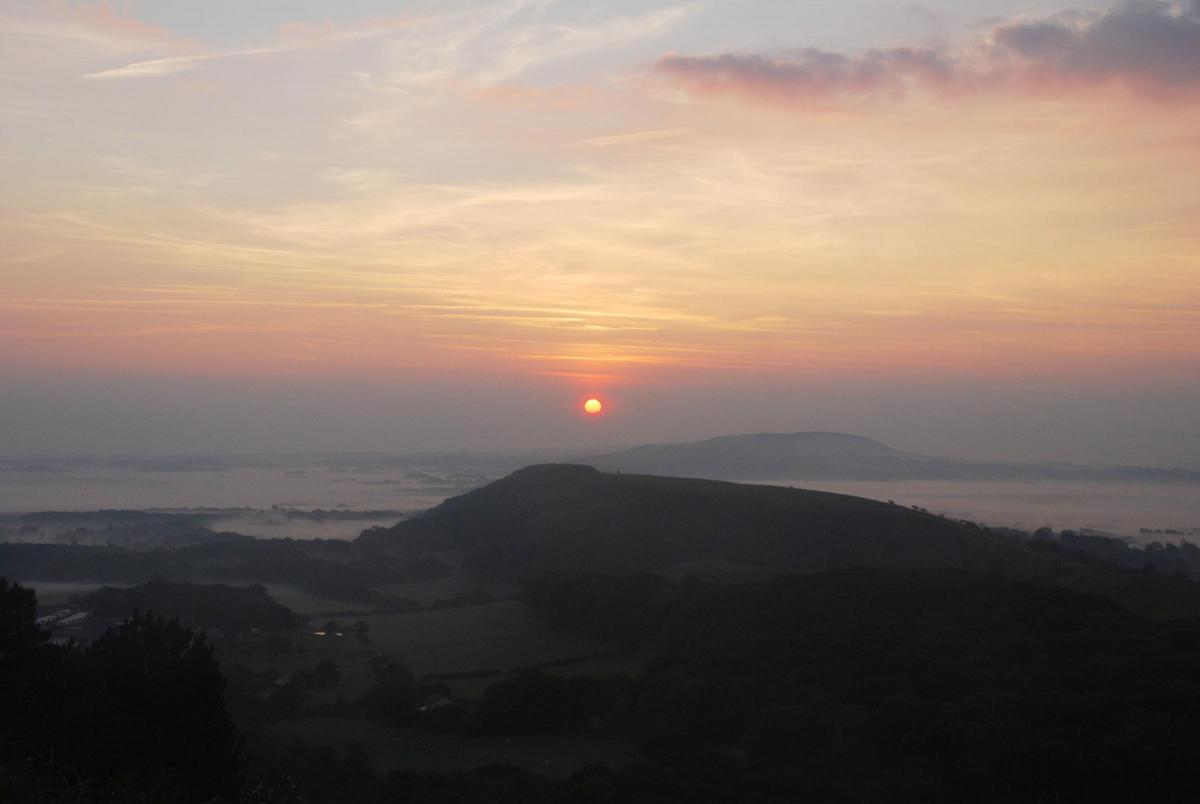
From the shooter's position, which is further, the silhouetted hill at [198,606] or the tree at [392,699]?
the silhouetted hill at [198,606]

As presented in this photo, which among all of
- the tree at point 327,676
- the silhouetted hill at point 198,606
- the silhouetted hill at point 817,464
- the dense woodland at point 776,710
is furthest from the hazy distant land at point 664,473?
the dense woodland at point 776,710

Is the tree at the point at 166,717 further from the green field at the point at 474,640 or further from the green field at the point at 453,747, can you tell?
the green field at the point at 474,640

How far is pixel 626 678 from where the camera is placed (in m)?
27.5

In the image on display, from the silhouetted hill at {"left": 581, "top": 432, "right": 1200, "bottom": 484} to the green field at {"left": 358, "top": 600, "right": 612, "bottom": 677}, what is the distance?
60.6 meters

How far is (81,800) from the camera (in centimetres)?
657

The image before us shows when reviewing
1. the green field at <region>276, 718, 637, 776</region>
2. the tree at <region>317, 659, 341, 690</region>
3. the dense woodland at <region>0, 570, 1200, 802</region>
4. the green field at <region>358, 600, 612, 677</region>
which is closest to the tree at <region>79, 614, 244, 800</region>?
the dense woodland at <region>0, 570, 1200, 802</region>

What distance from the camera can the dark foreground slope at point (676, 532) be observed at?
162ft

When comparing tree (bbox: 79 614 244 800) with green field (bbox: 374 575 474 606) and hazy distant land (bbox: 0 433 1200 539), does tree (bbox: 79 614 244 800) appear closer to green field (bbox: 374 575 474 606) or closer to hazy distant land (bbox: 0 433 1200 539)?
green field (bbox: 374 575 474 606)

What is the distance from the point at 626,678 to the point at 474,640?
1019 cm

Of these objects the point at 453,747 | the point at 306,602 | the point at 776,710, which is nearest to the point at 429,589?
the point at 306,602

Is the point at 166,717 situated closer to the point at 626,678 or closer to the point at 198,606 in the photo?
the point at 626,678

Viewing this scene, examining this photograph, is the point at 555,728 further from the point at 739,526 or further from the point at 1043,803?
the point at 739,526

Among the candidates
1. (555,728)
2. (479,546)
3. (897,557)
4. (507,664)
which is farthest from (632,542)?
(555,728)

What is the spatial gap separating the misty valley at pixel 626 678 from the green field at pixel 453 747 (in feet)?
0.36
